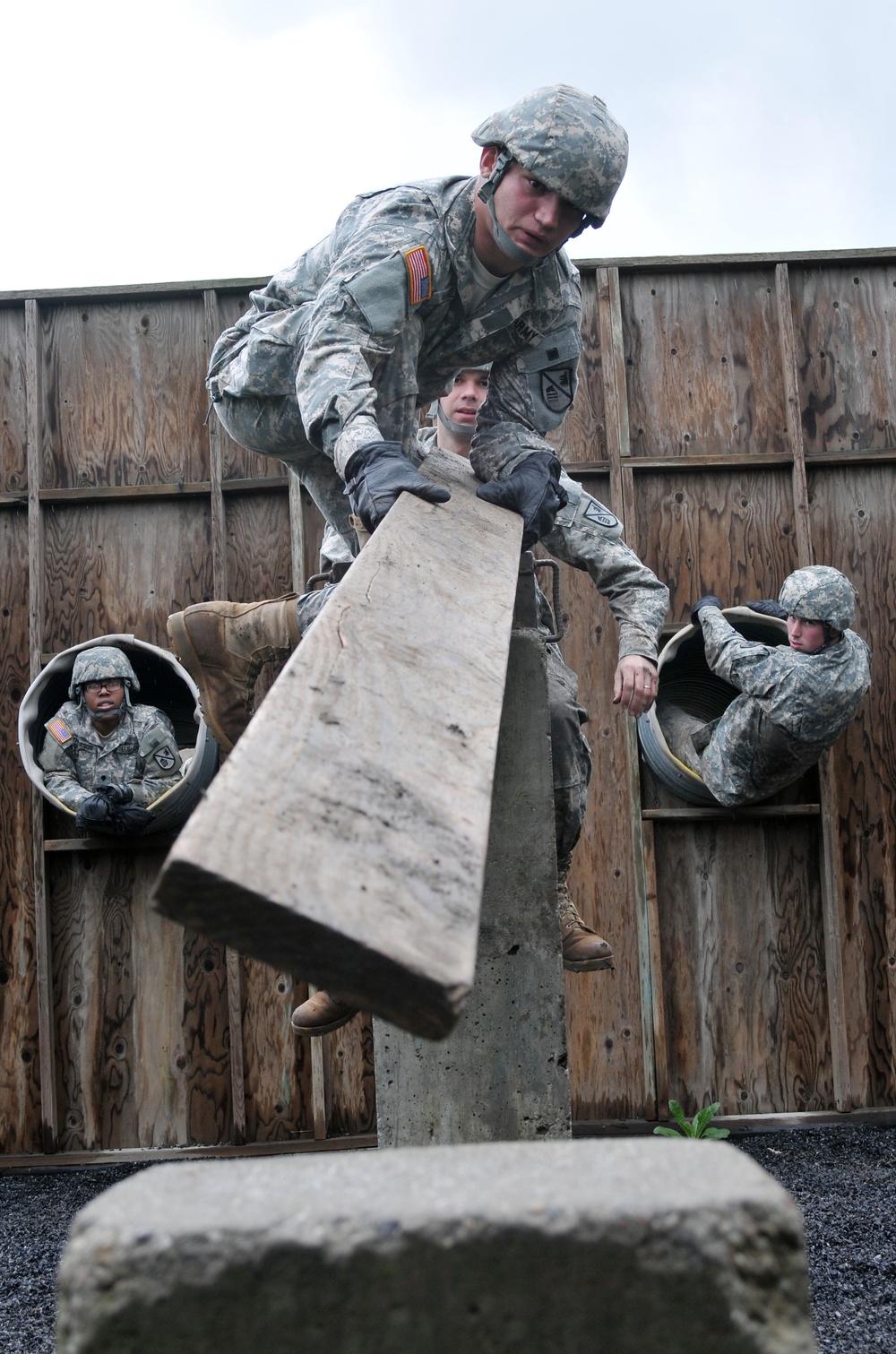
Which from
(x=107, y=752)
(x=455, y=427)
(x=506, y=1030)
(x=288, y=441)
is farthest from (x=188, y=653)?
(x=107, y=752)

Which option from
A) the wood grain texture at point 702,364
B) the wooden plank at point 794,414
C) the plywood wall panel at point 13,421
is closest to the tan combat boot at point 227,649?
the plywood wall panel at point 13,421

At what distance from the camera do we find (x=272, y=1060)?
5.75 m

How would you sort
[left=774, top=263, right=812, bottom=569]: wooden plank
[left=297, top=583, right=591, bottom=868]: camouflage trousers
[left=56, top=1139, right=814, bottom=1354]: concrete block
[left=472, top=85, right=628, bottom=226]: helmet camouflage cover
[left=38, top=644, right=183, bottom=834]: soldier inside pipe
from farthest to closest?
[left=774, top=263, right=812, bottom=569]: wooden plank → [left=38, top=644, right=183, bottom=834]: soldier inside pipe → [left=297, top=583, right=591, bottom=868]: camouflage trousers → [left=472, top=85, right=628, bottom=226]: helmet camouflage cover → [left=56, top=1139, right=814, bottom=1354]: concrete block

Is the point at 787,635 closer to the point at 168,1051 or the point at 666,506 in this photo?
the point at 666,506

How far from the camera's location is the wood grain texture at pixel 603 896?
5.73 meters

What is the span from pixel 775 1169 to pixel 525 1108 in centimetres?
333

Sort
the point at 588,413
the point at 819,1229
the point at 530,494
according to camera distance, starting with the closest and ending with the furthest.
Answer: the point at 530,494 → the point at 819,1229 → the point at 588,413

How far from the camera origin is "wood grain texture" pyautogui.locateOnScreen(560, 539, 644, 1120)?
5.73 metres

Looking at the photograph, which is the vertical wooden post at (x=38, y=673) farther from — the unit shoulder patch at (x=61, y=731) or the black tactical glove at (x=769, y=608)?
the black tactical glove at (x=769, y=608)

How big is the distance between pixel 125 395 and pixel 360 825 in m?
5.66

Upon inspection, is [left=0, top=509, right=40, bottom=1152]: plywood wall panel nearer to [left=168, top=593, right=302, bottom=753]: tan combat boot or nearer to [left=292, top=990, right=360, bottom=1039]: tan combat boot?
[left=168, top=593, right=302, bottom=753]: tan combat boot

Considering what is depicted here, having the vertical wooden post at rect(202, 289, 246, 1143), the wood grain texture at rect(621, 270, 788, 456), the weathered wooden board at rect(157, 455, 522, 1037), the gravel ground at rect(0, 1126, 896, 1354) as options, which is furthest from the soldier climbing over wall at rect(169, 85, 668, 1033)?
the wood grain texture at rect(621, 270, 788, 456)

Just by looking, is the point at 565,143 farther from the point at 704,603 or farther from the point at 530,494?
the point at 704,603

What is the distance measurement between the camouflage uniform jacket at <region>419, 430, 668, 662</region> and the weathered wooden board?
175 cm
